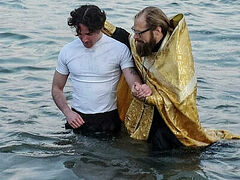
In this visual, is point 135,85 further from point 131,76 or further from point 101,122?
point 101,122

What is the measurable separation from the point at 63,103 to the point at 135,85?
1.00 m

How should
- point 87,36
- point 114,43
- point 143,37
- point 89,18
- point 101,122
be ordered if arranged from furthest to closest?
point 101,122, point 114,43, point 87,36, point 89,18, point 143,37

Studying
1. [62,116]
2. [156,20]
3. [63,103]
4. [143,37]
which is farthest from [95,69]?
[62,116]

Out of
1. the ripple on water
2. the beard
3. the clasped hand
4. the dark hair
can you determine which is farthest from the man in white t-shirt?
the ripple on water

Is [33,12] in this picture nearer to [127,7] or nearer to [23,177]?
[127,7]

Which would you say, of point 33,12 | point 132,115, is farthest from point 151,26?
point 33,12

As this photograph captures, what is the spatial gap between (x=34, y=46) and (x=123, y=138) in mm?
6556

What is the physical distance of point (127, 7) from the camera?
1859 cm

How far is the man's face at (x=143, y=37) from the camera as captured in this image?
22.1 feet

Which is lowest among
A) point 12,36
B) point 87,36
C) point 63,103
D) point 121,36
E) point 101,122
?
point 12,36

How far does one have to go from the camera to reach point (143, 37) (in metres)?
6.78

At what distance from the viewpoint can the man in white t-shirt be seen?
697cm

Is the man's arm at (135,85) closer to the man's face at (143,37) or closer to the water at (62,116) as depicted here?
the man's face at (143,37)

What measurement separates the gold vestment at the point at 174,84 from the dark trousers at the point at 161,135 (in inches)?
2.1
